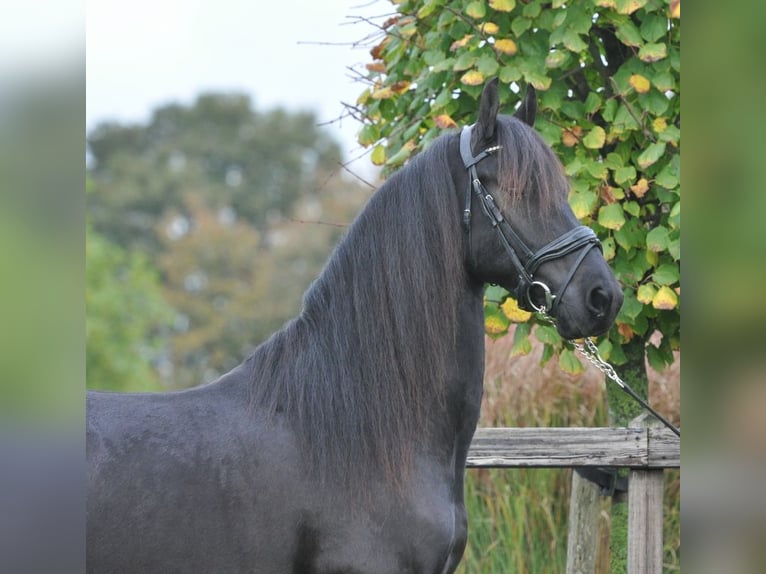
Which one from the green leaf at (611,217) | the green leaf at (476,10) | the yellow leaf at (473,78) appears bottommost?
the green leaf at (611,217)

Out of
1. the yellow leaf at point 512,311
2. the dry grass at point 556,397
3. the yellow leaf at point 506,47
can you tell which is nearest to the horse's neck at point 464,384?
the yellow leaf at point 512,311

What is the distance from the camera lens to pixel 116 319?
65.0 ft

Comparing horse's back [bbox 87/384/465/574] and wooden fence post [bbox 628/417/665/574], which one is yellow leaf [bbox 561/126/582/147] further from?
horse's back [bbox 87/384/465/574]

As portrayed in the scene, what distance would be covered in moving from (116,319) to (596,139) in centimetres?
1710

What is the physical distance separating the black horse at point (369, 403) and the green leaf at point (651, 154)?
1.17 metres

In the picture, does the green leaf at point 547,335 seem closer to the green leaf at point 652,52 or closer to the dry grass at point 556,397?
the green leaf at point 652,52

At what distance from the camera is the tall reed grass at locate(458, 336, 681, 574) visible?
541 centimetres

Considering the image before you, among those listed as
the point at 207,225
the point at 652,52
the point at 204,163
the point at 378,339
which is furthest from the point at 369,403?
the point at 204,163

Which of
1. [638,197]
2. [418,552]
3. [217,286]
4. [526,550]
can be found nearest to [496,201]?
[418,552]

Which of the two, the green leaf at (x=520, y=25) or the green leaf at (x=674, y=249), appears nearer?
the green leaf at (x=674, y=249)

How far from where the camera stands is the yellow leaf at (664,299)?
3.95m

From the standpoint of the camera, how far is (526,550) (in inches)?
215

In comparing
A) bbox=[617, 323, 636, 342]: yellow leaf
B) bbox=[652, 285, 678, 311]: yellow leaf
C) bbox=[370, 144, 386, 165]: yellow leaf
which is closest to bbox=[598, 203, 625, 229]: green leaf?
bbox=[652, 285, 678, 311]: yellow leaf

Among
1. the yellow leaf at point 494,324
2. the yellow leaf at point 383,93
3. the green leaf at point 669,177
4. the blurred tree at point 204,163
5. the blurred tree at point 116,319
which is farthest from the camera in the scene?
the blurred tree at point 204,163
